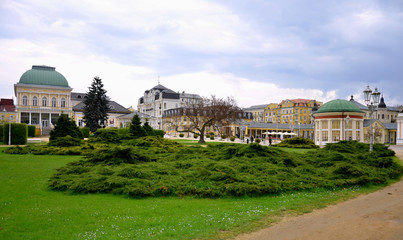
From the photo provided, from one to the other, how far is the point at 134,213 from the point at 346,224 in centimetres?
509

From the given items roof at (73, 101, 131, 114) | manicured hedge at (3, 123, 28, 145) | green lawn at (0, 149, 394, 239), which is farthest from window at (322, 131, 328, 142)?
roof at (73, 101, 131, 114)

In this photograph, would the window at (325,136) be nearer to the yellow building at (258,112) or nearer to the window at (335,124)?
the window at (335,124)

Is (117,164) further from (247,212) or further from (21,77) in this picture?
(21,77)

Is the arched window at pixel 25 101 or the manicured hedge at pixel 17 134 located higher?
the arched window at pixel 25 101

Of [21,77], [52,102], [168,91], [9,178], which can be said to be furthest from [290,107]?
[9,178]

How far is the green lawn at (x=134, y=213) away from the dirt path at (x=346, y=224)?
414mm

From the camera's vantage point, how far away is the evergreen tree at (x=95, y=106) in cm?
5391

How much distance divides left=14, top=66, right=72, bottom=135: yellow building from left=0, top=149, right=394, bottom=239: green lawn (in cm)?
6718

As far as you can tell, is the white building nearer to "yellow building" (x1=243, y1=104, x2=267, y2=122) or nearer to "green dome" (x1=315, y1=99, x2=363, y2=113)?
"yellow building" (x1=243, y1=104, x2=267, y2=122)

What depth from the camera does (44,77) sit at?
72250 millimetres

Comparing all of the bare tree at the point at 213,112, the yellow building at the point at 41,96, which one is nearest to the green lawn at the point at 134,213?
the bare tree at the point at 213,112

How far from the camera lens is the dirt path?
240 inches

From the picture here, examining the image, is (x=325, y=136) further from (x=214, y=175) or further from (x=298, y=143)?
(x=214, y=175)

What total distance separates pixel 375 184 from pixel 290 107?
97597mm
